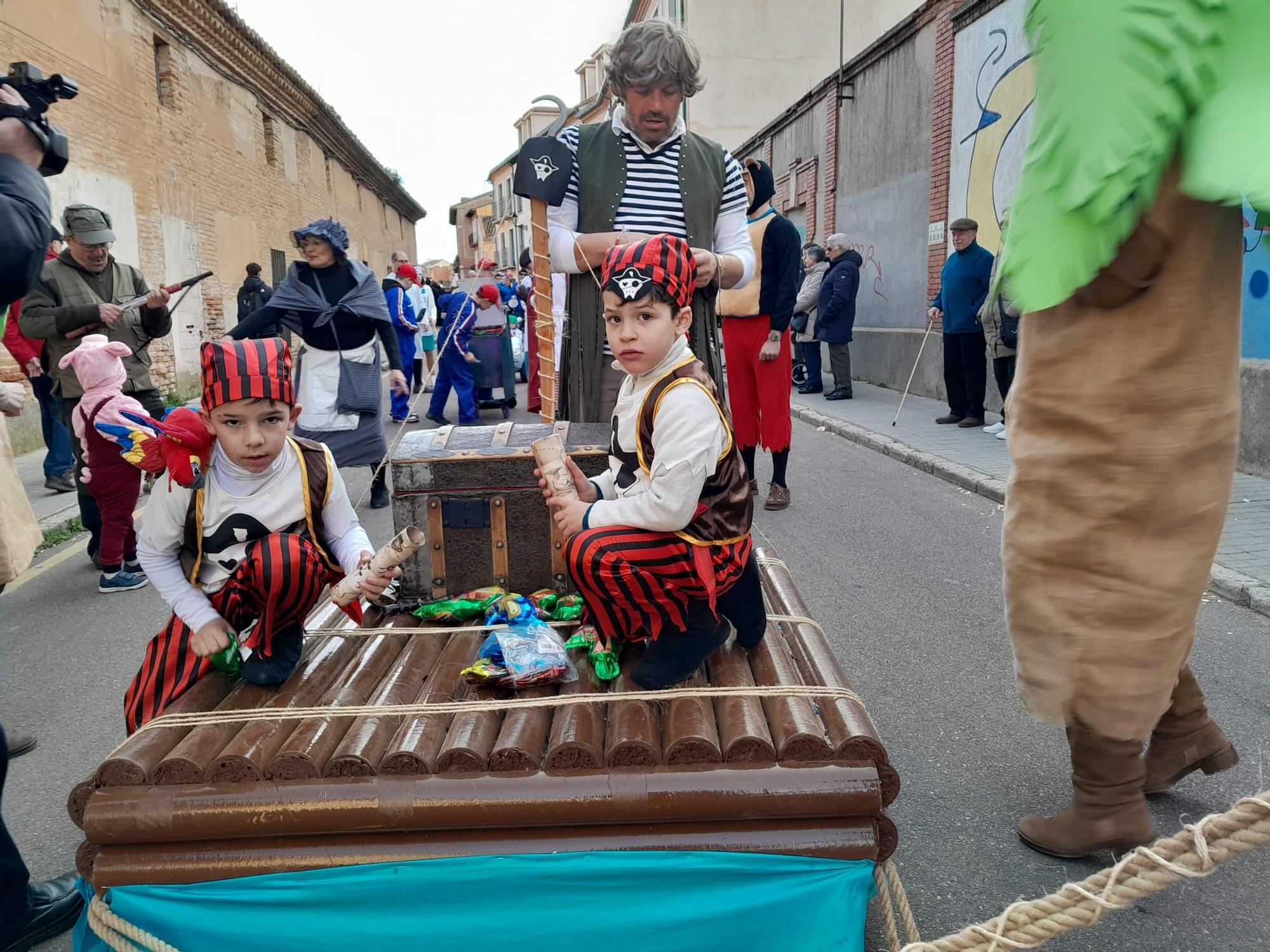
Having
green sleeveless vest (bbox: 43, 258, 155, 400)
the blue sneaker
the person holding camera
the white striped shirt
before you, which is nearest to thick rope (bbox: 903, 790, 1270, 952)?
the person holding camera

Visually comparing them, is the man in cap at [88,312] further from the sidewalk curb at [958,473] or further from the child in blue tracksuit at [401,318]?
the sidewalk curb at [958,473]

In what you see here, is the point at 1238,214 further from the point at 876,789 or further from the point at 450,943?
the point at 450,943

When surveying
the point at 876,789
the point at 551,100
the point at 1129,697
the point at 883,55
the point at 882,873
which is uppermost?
the point at 883,55

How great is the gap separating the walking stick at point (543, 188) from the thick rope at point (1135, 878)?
8.49ft

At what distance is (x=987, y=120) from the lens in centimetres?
1048

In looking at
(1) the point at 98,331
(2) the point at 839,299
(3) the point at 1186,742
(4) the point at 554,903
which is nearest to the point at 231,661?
(4) the point at 554,903

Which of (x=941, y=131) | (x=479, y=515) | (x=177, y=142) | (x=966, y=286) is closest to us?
(x=479, y=515)

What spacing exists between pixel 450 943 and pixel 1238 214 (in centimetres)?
199

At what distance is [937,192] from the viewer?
11703mm

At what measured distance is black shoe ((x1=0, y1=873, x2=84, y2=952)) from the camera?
6.88 ft

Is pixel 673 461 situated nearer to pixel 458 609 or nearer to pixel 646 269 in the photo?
pixel 646 269

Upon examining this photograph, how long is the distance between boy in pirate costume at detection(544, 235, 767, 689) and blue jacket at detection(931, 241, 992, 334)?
7562 millimetres

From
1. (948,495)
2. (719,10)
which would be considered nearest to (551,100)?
(948,495)

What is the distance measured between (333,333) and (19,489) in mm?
3232
